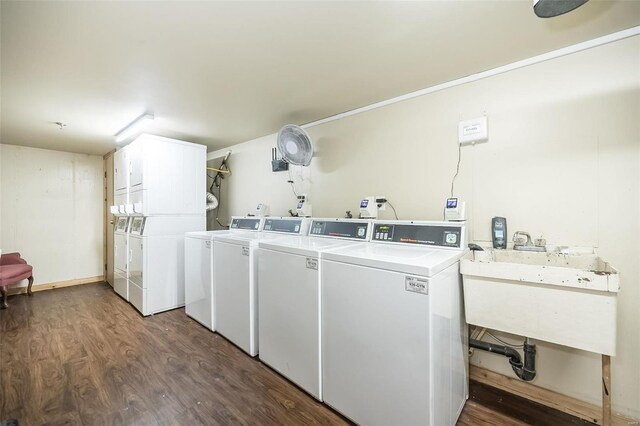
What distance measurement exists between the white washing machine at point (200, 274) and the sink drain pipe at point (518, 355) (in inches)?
92.5

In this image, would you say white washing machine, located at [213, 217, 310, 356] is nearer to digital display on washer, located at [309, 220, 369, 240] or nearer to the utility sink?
digital display on washer, located at [309, 220, 369, 240]

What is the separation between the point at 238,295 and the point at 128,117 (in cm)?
231

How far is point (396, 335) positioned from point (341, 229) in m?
1.13

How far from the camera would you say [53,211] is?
14.4ft

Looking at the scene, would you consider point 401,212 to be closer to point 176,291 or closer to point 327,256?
point 327,256

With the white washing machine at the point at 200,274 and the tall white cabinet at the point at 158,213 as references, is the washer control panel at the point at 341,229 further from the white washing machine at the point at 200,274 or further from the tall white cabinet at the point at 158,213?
the tall white cabinet at the point at 158,213

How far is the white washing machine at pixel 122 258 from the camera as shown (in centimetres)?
354

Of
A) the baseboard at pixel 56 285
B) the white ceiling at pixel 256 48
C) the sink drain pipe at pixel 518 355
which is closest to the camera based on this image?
the white ceiling at pixel 256 48

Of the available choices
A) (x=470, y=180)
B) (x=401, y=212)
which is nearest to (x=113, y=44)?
(x=401, y=212)

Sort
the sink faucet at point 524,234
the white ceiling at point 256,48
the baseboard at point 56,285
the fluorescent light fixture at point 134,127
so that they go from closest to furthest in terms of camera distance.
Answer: the white ceiling at point 256,48 → the sink faucet at point 524,234 → the fluorescent light fixture at point 134,127 → the baseboard at point 56,285

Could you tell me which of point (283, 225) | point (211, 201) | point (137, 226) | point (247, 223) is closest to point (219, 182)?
point (211, 201)

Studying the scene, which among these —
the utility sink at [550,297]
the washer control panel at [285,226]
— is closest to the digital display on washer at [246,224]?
the washer control panel at [285,226]

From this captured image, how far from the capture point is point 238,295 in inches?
90.4

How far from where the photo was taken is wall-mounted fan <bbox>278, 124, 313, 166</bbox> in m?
2.64
